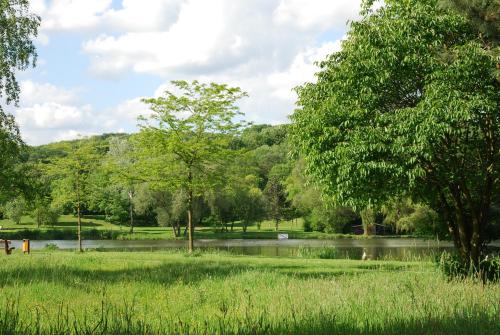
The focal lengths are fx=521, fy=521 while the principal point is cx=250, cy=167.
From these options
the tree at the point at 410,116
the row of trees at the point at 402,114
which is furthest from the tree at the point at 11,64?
the tree at the point at 410,116

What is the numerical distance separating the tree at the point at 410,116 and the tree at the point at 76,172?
66.2ft

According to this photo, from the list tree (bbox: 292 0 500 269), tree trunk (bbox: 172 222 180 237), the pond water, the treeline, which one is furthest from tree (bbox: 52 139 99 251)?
tree trunk (bbox: 172 222 180 237)

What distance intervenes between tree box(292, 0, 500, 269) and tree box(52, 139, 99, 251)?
20169 millimetres

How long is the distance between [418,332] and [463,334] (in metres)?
0.58

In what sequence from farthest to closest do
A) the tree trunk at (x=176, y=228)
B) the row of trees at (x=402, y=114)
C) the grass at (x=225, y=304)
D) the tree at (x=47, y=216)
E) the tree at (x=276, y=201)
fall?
1. the tree at (x=276, y=201)
2. the tree at (x=47, y=216)
3. the tree trunk at (x=176, y=228)
4. the row of trees at (x=402, y=114)
5. the grass at (x=225, y=304)

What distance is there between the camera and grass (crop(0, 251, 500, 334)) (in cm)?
671

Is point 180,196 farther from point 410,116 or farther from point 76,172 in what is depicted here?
point 410,116

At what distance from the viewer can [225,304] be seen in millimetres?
9398

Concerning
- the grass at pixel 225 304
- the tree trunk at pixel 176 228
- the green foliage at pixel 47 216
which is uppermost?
the green foliage at pixel 47 216

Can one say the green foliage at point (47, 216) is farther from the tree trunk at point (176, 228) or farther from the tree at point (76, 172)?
the tree at point (76, 172)

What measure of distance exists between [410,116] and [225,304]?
275 inches

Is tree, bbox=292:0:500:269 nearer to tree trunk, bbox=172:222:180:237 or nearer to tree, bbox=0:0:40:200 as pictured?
tree, bbox=0:0:40:200

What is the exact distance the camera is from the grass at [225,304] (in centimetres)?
671

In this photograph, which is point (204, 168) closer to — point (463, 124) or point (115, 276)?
point (115, 276)
